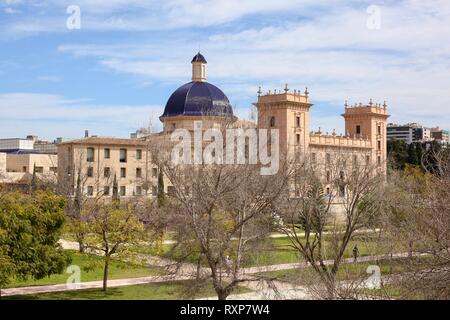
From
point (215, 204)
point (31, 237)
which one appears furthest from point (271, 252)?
point (31, 237)

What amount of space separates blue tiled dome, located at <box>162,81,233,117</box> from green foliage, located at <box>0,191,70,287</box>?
38323 mm

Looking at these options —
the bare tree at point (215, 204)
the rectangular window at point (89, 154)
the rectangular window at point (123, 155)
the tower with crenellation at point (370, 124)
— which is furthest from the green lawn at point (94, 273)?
the tower with crenellation at point (370, 124)

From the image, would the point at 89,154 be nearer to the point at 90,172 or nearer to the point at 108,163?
the point at 90,172

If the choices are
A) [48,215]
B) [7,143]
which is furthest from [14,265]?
[7,143]

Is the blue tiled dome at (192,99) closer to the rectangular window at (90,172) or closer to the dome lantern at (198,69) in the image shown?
the dome lantern at (198,69)

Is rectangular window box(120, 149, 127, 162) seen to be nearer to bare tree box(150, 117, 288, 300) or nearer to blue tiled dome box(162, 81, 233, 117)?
blue tiled dome box(162, 81, 233, 117)

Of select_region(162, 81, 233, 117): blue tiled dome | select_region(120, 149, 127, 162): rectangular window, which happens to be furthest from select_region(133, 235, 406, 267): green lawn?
select_region(162, 81, 233, 117): blue tiled dome

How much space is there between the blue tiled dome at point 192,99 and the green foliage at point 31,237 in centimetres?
3832

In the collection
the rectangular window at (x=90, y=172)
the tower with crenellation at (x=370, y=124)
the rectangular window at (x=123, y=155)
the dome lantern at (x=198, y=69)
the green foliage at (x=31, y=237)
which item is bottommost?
the green foliage at (x=31, y=237)

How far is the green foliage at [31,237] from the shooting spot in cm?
1986

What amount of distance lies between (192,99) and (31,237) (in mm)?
41324

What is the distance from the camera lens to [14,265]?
19719 mm

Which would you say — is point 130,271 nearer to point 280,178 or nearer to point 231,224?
point 231,224

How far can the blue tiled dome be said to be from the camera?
6038 cm
